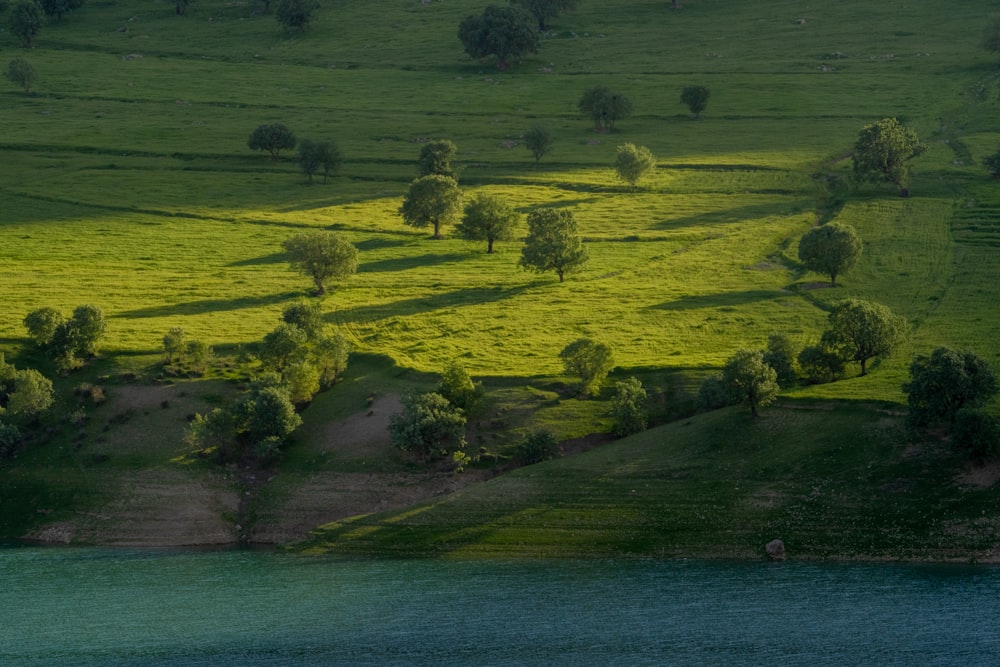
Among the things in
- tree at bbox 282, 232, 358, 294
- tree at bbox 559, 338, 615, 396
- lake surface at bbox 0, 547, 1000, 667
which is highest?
tree at bbox 282, 232, 358, 294

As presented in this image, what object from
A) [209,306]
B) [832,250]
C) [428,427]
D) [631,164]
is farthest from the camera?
[631,164]

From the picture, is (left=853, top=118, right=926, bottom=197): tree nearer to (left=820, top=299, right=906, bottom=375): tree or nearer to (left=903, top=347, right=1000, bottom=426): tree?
(left=820, top=299, right=906, bottom=375): tree

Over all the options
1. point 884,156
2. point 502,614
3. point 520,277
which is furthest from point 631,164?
point 502,614

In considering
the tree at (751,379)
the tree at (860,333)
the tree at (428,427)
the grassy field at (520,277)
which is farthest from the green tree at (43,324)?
the tree at (860,333)

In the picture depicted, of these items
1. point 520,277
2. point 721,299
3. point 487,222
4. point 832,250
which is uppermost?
point 487,222

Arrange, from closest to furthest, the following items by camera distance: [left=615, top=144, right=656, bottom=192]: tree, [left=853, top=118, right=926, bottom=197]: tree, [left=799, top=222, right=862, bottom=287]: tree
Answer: [left=799, top=222, right=862, bottom=287]: tree
[left=853, top=118, right=926, bottom=197]: tree
[left=615, top=144, right=656, bottom=192]: tree

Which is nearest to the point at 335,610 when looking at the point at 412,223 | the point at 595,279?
the point at 595,279

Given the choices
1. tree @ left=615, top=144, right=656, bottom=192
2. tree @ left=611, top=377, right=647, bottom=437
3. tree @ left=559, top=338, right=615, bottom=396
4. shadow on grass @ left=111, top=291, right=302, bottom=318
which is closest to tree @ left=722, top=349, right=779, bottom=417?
tree @ left=611, top=377, right=647, bottom=437

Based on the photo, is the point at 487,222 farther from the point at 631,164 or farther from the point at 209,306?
the point at 209,306
